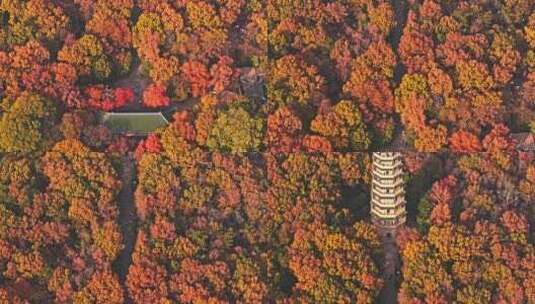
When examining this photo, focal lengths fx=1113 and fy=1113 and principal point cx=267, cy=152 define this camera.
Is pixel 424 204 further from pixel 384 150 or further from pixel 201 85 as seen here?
pixel 201 85

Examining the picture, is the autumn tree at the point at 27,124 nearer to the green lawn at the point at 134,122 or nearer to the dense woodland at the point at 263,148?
the dense woodland at the point at 263,148

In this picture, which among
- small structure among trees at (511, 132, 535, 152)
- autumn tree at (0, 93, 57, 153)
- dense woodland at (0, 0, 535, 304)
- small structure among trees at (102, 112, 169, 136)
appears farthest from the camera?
small structure among trees at (102, 112, 169, 136)

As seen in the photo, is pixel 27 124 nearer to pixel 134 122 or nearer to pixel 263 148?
pixel 134 122

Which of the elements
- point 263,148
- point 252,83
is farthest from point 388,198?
point 252,83

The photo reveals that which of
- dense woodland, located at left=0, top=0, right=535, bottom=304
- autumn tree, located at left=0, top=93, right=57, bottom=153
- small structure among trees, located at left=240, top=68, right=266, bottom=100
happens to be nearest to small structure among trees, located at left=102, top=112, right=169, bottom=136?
dense woodland, located at left=0, top=0, right=535, bottom=304

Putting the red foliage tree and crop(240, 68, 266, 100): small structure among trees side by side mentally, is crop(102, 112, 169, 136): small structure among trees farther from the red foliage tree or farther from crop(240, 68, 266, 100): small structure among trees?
crop(240, 68, 266, 100): small structure among trees

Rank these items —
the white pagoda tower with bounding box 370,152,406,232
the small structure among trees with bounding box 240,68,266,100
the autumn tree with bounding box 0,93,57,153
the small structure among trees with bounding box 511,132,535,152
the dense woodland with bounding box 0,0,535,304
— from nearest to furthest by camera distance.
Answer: the dense woodland with bounding box 0,0,535,304 → the white pagoda tower with bounding box 370,152,406,232 → the autumn tree with bounding box 0,93,57,153 → the small structure among trees with bounding box 511,132,535,152 → the small structure among trees with bounding box 240,68,266,100
